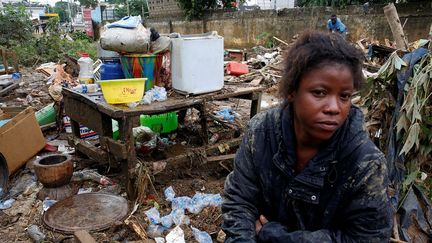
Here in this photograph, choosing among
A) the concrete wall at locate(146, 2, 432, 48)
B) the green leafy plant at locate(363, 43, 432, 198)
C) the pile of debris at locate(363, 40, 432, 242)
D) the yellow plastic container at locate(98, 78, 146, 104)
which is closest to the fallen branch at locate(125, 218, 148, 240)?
the yellow plastic container at locate(98, 78, 146, 104)

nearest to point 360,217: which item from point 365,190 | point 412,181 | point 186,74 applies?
point 365,190

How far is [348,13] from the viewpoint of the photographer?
11.0 meters

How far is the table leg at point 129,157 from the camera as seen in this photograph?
3.27 m

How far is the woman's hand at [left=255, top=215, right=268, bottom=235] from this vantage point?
1.63 m

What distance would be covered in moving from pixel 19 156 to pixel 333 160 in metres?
3.99

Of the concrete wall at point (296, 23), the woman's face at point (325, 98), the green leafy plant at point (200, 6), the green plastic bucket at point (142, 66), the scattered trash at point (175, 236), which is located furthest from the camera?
the green leafy plant at point (200, 6)

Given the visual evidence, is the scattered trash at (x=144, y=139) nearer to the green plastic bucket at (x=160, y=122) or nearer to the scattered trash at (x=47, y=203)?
the green plastic bucket at (x=160, y=122)

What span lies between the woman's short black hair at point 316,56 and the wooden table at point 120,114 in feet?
6.80

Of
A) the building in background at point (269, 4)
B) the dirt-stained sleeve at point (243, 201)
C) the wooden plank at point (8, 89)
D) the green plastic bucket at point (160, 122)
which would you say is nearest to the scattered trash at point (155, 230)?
the dirt-stained sleeve at point (243, 201)

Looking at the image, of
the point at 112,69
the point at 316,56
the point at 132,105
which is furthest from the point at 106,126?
the point at 316,56

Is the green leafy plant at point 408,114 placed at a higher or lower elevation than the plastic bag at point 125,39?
lower

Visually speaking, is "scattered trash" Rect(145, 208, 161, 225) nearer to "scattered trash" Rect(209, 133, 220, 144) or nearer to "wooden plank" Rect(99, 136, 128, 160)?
"wooden plank" Rect(99, 136, 128, 160)

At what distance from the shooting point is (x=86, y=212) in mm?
3336

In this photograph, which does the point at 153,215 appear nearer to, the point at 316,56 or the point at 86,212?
the point at 86,212
